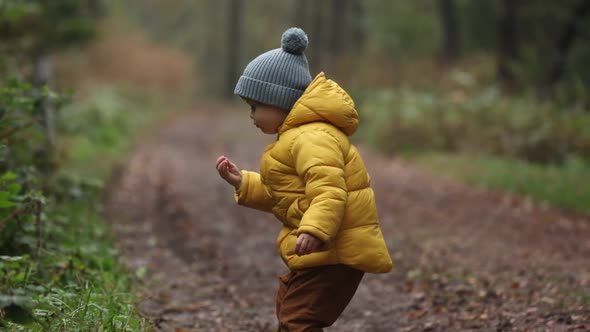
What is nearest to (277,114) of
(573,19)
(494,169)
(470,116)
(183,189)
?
(183,189)

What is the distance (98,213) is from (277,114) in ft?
17.2

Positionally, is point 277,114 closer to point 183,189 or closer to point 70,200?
point 70,200

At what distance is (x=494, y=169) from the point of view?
1248 centimetres

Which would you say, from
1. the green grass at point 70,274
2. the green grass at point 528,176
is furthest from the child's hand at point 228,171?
the green grass at point 528,176

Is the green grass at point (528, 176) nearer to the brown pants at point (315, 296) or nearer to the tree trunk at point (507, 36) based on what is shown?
the tree trunk at point (507, 36)

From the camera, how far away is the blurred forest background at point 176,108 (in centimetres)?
494

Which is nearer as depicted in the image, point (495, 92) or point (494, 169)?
point (494, 169)

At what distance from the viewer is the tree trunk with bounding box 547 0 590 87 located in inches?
704

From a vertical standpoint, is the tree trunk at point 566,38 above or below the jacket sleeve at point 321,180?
below

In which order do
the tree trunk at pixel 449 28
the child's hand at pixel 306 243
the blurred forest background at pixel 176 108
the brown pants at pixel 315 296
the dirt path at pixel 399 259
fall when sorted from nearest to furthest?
the child's hand at pixel 306 243 < the brown pants at pixel 315 296 < the blurred forest background at pixel 176 108 < the dirt path at pixel 399 259 < the tree trunk at pixel 449 28

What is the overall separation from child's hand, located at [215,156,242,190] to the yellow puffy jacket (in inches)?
8.0

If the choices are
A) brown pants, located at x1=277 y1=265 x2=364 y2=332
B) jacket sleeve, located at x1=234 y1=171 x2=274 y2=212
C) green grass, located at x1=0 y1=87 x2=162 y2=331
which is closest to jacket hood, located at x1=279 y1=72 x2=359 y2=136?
jacket sleeve, located at x1=234 y1=171 x2=274 y2=212

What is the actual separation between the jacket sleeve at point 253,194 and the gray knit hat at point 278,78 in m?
0.46

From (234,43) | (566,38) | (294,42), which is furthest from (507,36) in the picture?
(234,43)
